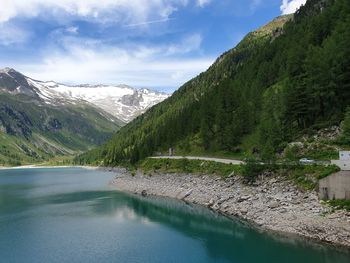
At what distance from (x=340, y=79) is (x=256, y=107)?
37.1m

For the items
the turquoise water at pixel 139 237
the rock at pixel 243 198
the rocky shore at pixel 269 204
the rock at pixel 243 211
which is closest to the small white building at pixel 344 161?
the rocky shore at pixel 269 204

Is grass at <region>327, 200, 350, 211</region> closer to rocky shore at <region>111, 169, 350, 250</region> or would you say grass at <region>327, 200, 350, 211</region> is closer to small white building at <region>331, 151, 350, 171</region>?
rocky shore at <region>111, 169, 350, 250</region>

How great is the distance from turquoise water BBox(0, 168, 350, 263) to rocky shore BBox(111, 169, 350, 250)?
248 centimetres

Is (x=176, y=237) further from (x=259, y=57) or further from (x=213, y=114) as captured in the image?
(x=259, y=57)

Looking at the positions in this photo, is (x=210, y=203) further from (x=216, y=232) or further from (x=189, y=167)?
(x=189, y=167)

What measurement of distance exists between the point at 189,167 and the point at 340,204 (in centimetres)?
5927

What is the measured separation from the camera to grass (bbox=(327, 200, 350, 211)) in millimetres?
55656

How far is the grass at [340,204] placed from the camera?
55.7 m

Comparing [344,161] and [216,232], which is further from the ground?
[344,161]

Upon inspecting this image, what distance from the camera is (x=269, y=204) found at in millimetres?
67562

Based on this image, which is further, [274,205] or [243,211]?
[243,211]

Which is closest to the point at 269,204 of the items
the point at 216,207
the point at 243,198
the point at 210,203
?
the point at 243,198

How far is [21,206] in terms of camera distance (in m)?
104

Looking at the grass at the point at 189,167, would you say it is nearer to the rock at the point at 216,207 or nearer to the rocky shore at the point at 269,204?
the rocky shore at the point at 269,204
